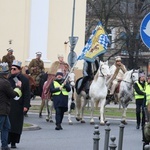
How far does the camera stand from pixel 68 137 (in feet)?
68.9

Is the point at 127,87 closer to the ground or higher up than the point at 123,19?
closer to the ground

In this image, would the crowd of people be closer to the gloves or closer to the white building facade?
the gloves

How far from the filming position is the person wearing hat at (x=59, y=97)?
2311 centimetres

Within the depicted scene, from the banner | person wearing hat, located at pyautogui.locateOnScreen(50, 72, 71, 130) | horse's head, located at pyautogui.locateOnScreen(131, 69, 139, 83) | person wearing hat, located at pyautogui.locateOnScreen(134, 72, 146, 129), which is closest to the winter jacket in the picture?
person wearing hat, located at pyautogui.locateOnScreen(50, 72, 71, 130)

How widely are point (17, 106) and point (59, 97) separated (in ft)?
20.1

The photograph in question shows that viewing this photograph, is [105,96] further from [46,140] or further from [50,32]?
[50,32]

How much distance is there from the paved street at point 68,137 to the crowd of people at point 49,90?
549 millimetres

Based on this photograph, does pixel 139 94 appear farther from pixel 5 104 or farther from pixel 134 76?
pixel 5 104

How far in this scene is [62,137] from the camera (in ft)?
68.7

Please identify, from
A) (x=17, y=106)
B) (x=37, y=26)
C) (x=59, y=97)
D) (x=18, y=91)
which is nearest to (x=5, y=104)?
(x=18, y=91)

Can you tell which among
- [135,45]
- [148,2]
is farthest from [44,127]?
[148,2]

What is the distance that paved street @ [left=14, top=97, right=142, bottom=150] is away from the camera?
1847cm

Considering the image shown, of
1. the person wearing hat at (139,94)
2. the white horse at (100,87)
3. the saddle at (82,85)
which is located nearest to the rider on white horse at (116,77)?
the saddle at (82,85)

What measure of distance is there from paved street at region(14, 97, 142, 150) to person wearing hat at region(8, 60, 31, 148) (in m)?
0.67
